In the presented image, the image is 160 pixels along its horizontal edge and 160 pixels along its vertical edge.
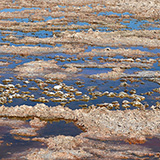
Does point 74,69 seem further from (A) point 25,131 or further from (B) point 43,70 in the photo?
(A) point 25,131

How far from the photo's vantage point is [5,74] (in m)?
23.5

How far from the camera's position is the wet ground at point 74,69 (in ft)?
51.3

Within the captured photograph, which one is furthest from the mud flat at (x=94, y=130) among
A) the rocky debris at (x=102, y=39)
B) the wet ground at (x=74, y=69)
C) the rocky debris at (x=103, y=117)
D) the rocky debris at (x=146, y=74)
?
the rocky debris at (x=102, y=39)

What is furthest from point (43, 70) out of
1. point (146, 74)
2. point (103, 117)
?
point (103, 117)

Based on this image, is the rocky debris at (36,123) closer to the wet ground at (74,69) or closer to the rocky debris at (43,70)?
the wet ground at (74,69)

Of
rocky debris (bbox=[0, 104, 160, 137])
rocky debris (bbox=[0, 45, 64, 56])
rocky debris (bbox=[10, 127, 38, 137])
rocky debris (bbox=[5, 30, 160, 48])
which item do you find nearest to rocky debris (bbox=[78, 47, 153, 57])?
rocky debris (bbox=[5, 30, 160, 48])

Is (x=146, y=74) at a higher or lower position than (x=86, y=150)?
lower

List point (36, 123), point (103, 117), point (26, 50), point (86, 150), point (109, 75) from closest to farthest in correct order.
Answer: point (86, 150), point (36, 123), point (103, 117), point (109, 75), point (26, 50)

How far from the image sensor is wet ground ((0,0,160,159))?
15625 millimetres

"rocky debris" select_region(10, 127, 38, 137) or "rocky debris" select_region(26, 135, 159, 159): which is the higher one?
"rocky debris" select_region(26, 135, 159, 159)

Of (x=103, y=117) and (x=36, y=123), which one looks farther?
(x=103, y=117)

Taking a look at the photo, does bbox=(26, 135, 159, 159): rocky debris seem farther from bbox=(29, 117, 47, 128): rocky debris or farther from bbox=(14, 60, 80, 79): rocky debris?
bbox=(14, 60, 80, 79): rocky debris

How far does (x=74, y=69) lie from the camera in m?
24.5

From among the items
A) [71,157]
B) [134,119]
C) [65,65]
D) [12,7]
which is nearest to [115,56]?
[65,65]
